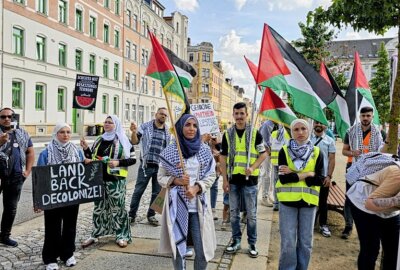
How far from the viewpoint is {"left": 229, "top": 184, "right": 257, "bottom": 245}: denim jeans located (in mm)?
4945

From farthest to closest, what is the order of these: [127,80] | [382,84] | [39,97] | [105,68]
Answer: [127,80]
[105,68]
[382,84]
[39,97]

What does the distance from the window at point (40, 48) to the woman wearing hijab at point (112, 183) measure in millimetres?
26033

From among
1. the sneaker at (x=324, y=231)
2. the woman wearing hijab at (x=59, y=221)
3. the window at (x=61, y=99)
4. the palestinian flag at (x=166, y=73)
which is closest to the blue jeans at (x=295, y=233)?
the palestinian flag at (x=166, y=73)

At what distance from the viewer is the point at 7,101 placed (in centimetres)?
2464

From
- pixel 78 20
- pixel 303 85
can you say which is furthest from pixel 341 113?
pixel 78 20

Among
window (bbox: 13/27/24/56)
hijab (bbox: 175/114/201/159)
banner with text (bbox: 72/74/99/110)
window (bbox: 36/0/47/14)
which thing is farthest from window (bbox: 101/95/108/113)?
hijab (bbox: 175/114/201/159)

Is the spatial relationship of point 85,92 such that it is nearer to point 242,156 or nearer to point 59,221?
point 59,221

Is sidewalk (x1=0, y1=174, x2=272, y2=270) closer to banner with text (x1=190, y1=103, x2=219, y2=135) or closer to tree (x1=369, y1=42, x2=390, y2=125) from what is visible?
banner with text (x1=190, y1=103, x2=219, y2=135)

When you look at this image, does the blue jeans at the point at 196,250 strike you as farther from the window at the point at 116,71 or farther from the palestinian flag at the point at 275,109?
the window at the point at 116,71

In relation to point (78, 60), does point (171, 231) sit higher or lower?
lower

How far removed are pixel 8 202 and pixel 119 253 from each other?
1726mm

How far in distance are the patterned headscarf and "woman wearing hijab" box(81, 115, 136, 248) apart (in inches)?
17.7

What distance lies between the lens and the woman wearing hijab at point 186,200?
3709 millimetres

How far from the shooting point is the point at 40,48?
94.1 ft
